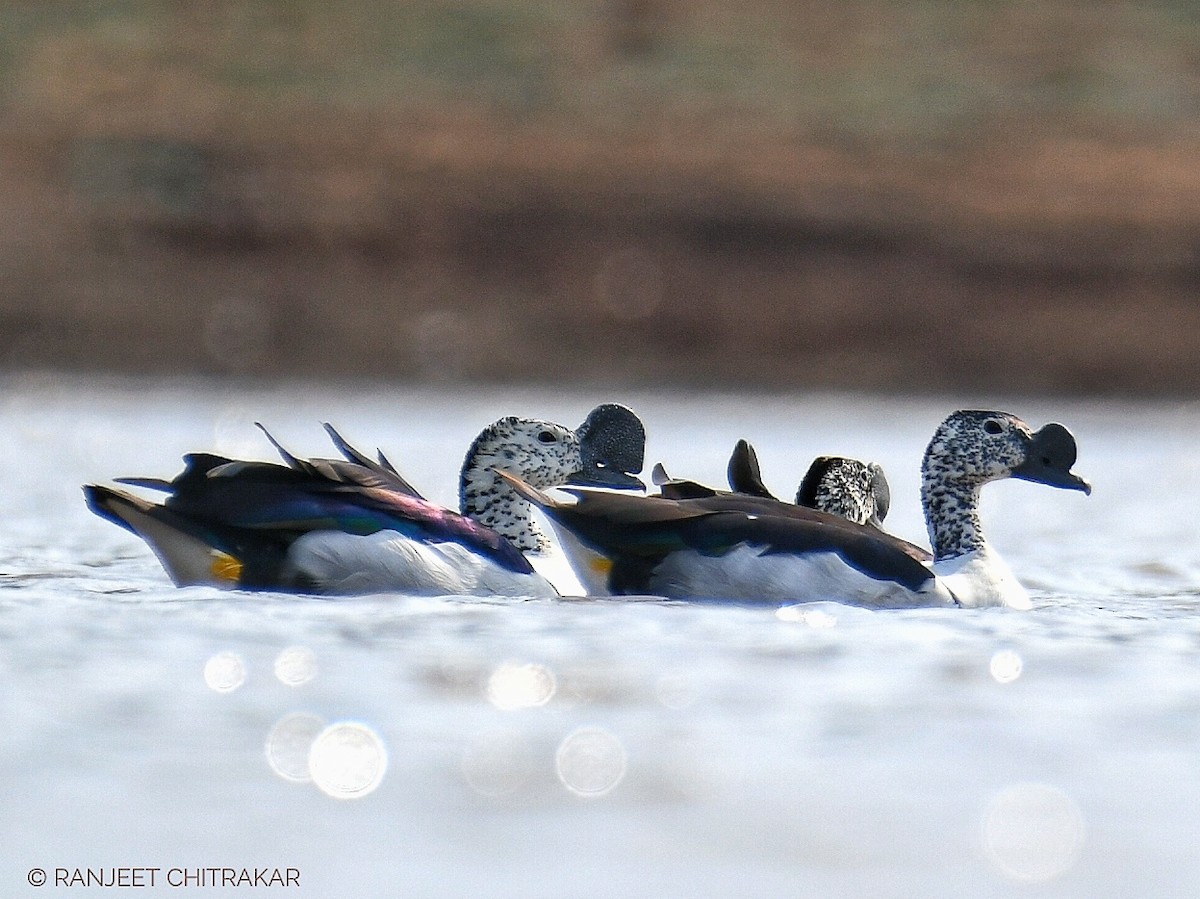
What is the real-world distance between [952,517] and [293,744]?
13.7 feet

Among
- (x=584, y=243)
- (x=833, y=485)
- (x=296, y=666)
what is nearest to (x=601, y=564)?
(x=833, y=485)

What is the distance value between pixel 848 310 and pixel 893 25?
1700 cm

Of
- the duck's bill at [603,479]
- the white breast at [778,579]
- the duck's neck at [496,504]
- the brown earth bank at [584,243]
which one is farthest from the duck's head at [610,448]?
the brown earth bank at [584,243]

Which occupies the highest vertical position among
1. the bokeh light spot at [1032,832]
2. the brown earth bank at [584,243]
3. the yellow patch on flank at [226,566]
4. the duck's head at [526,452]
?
the brown earth bank at [584,243]

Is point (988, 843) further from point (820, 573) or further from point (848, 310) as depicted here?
point (848, 310)

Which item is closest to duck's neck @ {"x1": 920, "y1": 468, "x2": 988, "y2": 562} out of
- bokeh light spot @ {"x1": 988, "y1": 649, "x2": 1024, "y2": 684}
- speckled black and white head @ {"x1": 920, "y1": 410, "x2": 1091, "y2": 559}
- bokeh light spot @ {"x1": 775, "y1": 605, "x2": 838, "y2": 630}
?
speckled black and white head @ {"x1": 920, "y1": 410, "x2": 1091, "y2": 559}

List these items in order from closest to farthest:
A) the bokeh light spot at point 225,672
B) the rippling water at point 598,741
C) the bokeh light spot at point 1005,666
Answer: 1. the rippling water at point 598,741
2. the bokeh light spot at point 225,672
3. the bokeh light spot at point 1005,666

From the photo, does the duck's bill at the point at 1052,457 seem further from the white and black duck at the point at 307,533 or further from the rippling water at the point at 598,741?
the white and black duck at the point at 307,533

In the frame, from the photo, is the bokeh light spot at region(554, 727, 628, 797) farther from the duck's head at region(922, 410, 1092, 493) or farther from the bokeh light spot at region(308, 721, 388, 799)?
the duck's head at region(922, 410, 1092, 493)

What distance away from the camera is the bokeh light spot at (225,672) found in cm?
593

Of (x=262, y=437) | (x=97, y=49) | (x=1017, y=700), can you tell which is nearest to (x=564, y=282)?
(x=262, y=437)

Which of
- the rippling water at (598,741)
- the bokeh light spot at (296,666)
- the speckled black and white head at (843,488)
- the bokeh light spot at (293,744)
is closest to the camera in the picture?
the rippling water at (598,741)

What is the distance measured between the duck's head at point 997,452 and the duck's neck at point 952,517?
0.04m

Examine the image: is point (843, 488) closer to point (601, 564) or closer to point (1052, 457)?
point (1052, 457)
